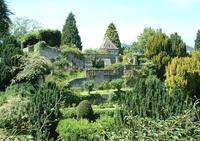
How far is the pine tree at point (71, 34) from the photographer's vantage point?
2349 inches

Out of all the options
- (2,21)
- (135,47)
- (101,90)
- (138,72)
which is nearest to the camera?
(2,21)

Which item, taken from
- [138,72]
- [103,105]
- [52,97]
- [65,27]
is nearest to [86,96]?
[103,105]

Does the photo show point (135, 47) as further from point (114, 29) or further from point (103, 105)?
point (103, 105)

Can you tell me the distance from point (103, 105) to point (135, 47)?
36539 millimetres

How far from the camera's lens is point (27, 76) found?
2905cm

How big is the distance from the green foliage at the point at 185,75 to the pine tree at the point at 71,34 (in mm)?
25415

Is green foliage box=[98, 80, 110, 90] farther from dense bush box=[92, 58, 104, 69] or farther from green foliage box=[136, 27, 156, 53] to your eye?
green foliage box=[136, 27, 156, 53]

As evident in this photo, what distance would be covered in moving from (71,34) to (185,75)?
2833cm

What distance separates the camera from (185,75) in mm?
34031

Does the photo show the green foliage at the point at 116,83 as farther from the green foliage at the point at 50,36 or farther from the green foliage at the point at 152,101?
the green foliage at the point at 152,101

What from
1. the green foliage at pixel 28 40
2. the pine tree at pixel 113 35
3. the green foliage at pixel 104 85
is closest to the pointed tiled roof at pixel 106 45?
the pine tree at pixel 113 35

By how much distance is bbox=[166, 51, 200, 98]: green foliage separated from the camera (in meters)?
33.4

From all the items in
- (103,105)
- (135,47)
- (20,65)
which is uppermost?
(135,47)

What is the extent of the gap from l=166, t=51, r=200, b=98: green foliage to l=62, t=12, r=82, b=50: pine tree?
25.4 metres
